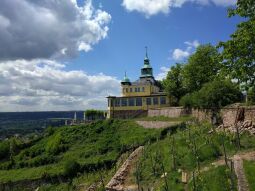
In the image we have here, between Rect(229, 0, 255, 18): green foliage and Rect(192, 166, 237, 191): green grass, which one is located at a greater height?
Rect(229, 0, 255, 18): green foliage

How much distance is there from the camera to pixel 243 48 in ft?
72.4

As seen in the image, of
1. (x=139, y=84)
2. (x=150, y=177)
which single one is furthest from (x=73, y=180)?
(x=139, y=84)

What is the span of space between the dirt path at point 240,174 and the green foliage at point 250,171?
0.21 m

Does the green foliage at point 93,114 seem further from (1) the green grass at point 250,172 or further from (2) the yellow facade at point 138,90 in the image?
(1) the green grass at point 250,172

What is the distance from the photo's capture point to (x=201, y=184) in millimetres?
21250

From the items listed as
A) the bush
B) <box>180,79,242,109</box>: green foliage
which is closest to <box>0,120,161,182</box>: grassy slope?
the bush

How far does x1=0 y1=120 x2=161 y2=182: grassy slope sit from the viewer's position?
43969 mm

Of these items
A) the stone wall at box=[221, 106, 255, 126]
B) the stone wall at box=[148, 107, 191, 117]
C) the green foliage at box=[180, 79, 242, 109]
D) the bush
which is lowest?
the bush

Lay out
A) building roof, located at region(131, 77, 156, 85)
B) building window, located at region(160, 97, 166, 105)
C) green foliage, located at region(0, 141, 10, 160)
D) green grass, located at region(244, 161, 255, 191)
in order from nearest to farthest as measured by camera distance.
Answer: green grass, located at region(244, 161, 255, 191) < green foliage, located at region(0, 141, 10, 160) < building window, located at region(160, 97, 166, 105) < building roof, located at region(131, 77, 156, 85)

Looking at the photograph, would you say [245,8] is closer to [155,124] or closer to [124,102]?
[155,124]

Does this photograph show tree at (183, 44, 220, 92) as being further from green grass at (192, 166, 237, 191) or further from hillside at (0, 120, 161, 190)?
green grass at (192, 166, 237, 191)

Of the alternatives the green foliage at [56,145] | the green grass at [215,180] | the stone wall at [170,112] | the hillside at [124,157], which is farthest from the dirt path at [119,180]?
the green foliage at [56,145]

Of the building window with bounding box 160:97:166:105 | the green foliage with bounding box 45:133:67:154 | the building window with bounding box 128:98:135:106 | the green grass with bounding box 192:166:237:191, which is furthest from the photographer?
the building window with bounding box 128:98:135:106

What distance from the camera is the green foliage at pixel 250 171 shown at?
1888 cm
